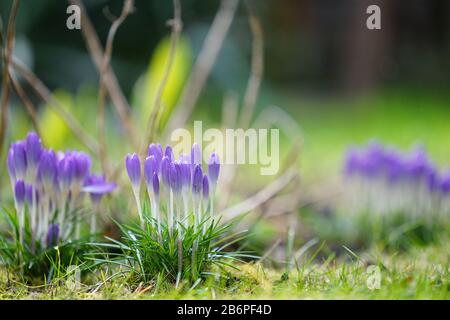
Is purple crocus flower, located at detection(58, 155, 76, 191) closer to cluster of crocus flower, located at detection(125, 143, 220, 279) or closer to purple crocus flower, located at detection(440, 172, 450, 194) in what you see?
cluster of crocus flower, located at detection(125, 143, 220, 279)

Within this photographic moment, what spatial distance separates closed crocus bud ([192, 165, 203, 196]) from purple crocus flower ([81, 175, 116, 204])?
286 millimetres

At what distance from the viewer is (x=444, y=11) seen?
19.6 feet

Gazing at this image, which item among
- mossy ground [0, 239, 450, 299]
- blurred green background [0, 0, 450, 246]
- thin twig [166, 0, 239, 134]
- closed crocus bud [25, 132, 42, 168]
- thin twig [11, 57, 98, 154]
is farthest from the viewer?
blurred green background [0, 0, 450, 246]

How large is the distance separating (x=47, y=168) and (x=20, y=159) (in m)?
0.06

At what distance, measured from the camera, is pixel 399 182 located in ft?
7.20

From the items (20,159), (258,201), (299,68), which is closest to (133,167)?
(20,159)

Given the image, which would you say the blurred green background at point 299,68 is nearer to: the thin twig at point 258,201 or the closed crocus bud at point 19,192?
the thin twig at point 258,201

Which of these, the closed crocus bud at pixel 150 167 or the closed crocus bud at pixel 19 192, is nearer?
the closed crocus bud at pixel 150 167

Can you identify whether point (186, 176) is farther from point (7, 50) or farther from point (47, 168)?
point (7, 50)

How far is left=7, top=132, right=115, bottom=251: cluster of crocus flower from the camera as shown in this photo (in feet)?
4.85

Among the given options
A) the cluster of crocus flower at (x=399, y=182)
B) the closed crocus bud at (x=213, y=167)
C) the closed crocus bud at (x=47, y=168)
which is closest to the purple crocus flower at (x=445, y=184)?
the cluster of crocus flower at (x=399, y=182)

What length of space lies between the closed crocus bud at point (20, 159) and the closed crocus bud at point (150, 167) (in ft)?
1.04

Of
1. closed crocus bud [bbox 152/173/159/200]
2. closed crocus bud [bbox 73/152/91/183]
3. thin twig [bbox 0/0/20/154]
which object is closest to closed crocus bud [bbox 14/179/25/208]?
closed crocus bud [bbox 73/152/91/183]

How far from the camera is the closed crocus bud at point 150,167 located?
1334 mm
